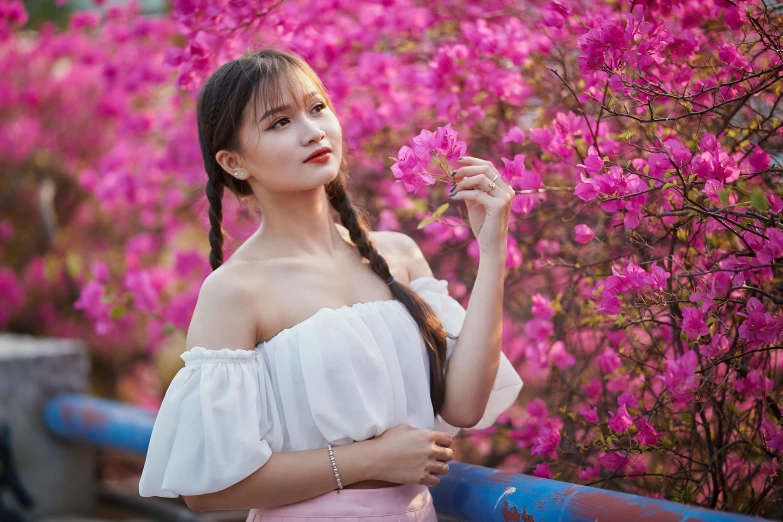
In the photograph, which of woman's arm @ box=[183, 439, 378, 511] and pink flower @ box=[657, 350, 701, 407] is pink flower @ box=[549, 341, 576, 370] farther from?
woman's arm @ box=[183, 439, 378, 511]

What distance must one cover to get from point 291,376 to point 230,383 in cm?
13

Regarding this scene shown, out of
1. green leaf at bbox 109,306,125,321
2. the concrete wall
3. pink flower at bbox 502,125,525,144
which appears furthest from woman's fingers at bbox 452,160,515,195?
the concrete wall

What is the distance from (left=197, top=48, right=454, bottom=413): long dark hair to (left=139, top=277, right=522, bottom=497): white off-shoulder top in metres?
0.06

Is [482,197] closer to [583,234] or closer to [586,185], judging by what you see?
[586,185]

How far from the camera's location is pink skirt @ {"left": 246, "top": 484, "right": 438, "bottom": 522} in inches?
64.8

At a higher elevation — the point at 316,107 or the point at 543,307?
the point at 316,107

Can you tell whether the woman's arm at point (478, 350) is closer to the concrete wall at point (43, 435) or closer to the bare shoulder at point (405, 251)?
the bare shoulder at point (405, 251)

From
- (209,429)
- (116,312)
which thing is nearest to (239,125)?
(209,429)

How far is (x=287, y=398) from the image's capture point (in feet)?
5.41

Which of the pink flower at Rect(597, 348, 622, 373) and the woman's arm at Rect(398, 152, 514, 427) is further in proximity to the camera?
the pink flower at Rect(597, 348, 622, 373)

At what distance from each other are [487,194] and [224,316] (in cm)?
60

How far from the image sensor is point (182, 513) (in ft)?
11.2

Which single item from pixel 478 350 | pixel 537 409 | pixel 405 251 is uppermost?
pixel 405 251

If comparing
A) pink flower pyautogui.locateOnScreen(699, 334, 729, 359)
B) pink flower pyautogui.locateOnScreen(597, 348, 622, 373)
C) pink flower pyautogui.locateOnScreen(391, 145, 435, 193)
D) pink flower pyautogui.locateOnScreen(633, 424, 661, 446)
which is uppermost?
pink flower pyautogui.locateOnScreen(391, 145, 435, 193)
